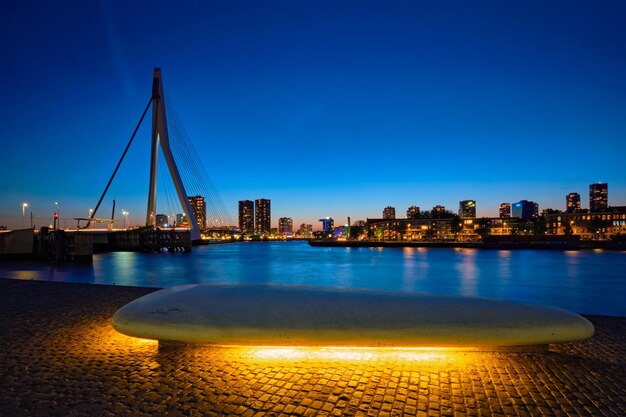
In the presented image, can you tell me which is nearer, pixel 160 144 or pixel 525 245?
pixel 160 144

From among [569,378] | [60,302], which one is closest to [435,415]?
[569,378]

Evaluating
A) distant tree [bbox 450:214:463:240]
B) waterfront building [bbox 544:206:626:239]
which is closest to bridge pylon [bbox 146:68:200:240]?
distant tree [bbox 450:214:463:240]

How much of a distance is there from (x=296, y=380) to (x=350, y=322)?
1328 millimetres

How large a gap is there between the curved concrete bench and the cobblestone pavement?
1.05 feet

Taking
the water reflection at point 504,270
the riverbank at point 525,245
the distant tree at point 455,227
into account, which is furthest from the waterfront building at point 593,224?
the water reflection at point 504,270

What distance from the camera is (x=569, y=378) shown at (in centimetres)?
505

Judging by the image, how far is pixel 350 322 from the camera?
5.83 meters

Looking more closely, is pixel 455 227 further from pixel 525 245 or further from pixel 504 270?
pixel 504 270

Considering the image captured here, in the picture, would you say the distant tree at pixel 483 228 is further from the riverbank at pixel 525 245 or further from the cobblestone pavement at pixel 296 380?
the cobblestone pavement at pixel 296 380

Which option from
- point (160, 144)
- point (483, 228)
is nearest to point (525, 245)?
point (483, 228)

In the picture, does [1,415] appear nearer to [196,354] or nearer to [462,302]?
[196,354]

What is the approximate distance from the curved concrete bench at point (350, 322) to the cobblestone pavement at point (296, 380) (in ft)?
1.05

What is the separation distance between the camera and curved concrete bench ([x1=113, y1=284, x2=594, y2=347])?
221 inches

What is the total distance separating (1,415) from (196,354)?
8.14ft
